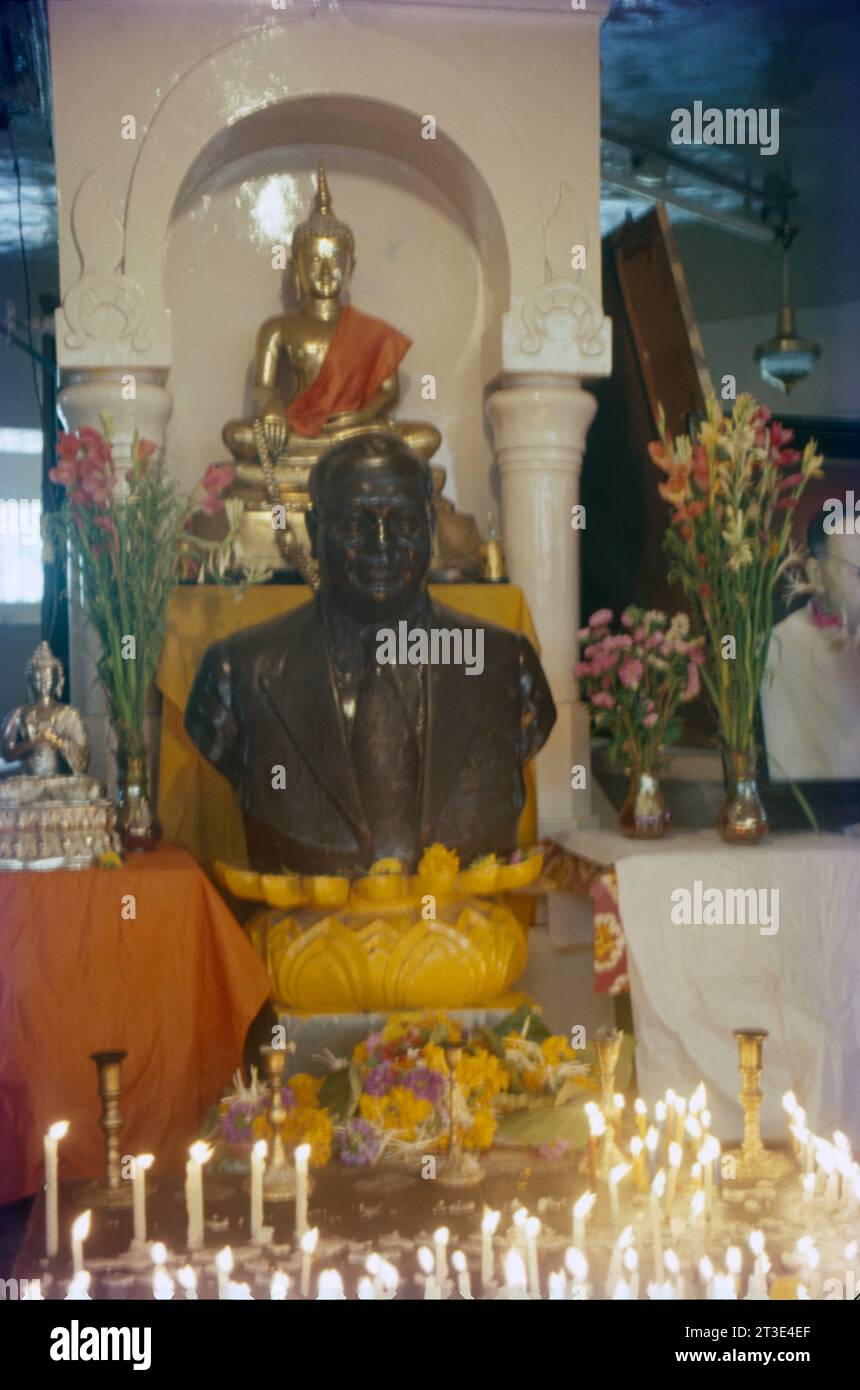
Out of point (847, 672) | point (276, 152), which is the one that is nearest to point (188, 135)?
point (276, 152)

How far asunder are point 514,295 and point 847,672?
1.83m

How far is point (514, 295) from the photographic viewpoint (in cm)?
586

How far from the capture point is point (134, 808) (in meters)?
4.68

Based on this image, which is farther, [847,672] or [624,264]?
[624,264]

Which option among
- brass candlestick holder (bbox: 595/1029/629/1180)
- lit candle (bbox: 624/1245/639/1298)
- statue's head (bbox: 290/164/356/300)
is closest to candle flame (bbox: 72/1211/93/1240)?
lit candle (bbox: 624/1245/639/1298)

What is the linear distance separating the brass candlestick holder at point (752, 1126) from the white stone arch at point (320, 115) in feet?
10.1

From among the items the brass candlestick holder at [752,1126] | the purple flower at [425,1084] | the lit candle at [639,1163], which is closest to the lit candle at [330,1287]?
the lit candle at [639,1163]

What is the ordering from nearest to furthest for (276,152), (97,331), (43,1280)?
(43,1280) < (97,331) < (276,152)

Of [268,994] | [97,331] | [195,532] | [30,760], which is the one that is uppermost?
[97,331]

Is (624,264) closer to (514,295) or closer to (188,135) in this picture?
(514,295)

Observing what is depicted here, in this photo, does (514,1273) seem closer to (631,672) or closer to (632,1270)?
(632,1270)

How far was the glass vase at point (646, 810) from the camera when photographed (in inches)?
190

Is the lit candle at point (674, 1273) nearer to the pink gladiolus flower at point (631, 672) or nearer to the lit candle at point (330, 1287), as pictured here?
the lit candle at point (330, 1287)

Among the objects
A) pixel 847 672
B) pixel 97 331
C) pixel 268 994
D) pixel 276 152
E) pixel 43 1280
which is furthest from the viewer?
pixel 276 152
